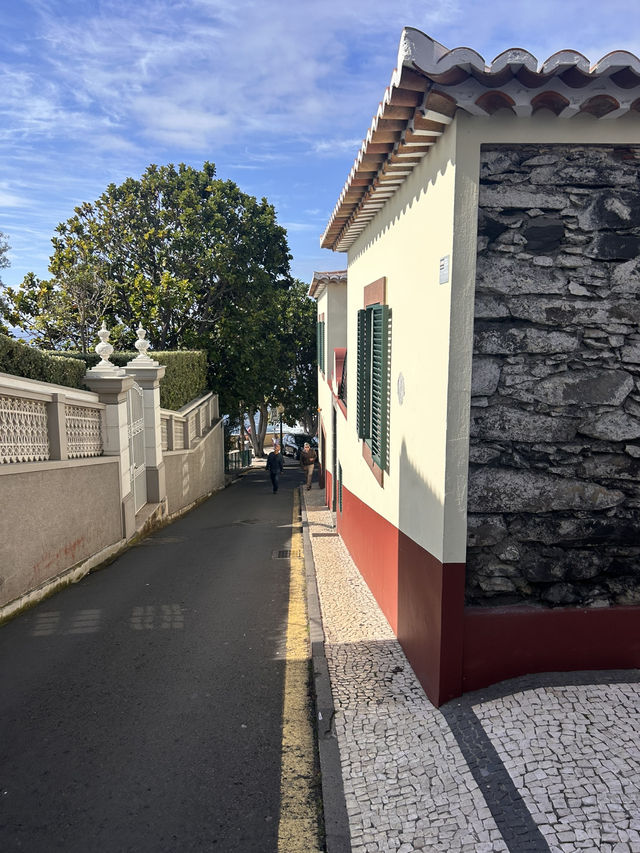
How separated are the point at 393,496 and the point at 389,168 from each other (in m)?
3.03

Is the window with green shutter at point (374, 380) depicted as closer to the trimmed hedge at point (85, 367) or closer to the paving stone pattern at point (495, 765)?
the paving stone pattern at point (495, 765)

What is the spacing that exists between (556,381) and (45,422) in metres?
6.41

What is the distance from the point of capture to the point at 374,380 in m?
6.96

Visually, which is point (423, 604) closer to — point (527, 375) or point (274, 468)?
point (527, 375)

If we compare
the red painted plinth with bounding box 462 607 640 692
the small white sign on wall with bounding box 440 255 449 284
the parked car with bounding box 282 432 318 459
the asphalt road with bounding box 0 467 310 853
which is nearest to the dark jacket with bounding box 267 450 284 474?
the asphalt road with bounding box 0 467 310 853

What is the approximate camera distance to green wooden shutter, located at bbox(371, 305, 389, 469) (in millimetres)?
6246

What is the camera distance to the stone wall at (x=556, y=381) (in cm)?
405

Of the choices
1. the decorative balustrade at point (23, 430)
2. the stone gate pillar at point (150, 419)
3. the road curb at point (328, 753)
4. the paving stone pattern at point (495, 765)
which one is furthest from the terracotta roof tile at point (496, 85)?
the stone gate pillar at point (150, 419)

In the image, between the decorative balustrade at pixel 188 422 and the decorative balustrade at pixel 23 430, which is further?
the decorative balustrade at pixel 188 422

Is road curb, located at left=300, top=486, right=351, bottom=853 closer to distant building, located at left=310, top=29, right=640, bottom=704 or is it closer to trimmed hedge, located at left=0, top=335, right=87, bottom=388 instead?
distant building, located at left=310, top=29, right=640, bottom=704

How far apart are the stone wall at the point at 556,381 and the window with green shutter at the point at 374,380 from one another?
2139 millimetres

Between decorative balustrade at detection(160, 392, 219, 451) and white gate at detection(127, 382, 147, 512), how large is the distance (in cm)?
184

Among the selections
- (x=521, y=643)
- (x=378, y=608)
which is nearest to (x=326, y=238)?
(x=378, y=608)

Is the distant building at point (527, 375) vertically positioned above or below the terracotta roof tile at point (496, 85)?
below
